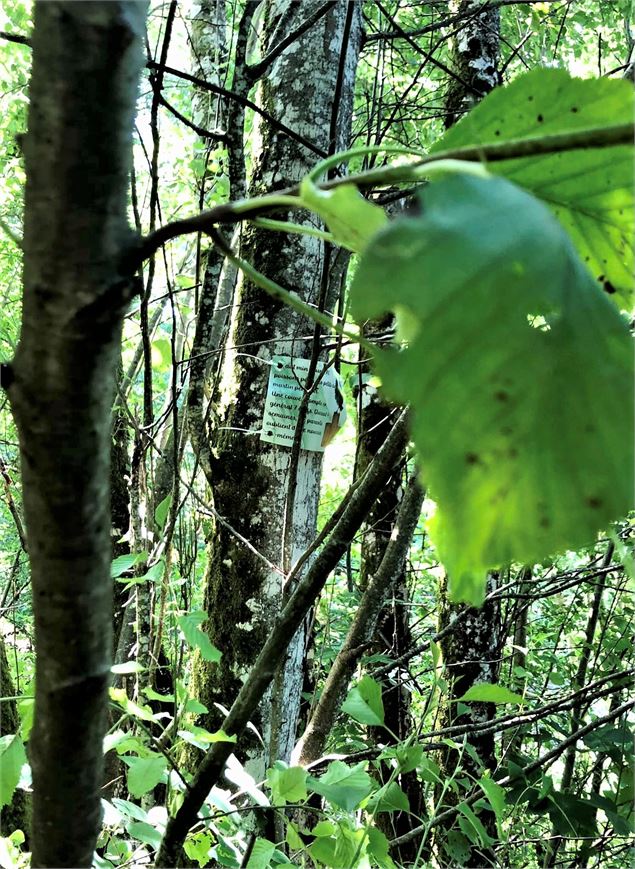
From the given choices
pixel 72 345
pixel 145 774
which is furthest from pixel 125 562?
pixel 72 345

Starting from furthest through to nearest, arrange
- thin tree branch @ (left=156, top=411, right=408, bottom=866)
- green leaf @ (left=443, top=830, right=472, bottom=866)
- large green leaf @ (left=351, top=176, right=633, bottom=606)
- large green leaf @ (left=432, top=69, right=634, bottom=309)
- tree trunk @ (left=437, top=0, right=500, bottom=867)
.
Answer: tree trunk @ (left=437, top=0, right=500, bottom=867) → green leaf @ (left=443, top=830, right=472, bottom=866) → thin tree branch @ (left=156, top=411, right=408, bottom=866) → large green leaf @ (left=432, top=69, right=634, bottom=309) → large green leaf @ (left=351, top=176, right=633, bottom=606)

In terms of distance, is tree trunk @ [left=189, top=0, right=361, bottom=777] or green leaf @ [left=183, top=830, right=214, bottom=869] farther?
tree trunk @ [left=189, top=0, right=361, bottom=777]

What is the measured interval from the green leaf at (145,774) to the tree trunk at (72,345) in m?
0.40

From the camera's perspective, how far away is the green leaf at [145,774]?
677mm

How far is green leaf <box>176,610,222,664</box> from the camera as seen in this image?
0.77 m

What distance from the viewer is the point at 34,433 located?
28cm

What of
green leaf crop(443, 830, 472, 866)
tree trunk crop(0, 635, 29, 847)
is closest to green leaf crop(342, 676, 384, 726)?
green leaf crop(443, 830, 472, 866)

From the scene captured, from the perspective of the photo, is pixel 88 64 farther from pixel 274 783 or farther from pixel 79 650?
pixel 274 783

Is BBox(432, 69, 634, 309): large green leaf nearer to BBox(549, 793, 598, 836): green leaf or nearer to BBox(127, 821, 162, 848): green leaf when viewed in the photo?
BBox(127, 821, 162, 848): green leaf

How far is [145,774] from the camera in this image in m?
0.69

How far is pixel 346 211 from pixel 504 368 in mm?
87

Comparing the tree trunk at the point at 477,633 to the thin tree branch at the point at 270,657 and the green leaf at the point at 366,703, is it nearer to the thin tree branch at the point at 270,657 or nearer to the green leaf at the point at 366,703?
the green leaf at the point at 366,703

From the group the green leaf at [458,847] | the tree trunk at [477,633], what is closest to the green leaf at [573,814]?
the green leaf at [458,847]

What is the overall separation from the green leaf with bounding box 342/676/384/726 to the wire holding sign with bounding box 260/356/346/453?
0.72 meters
